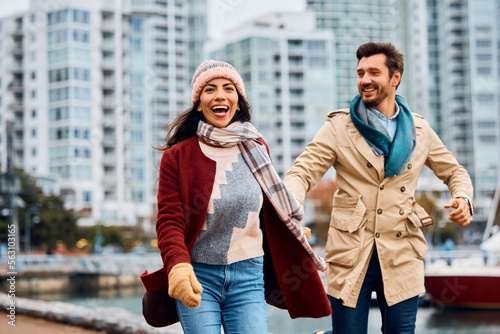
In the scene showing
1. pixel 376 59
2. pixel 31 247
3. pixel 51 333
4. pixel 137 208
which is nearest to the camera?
pixel 376 59

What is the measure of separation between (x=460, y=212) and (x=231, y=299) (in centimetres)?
112

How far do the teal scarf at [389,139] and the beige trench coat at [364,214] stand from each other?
37 millimetres

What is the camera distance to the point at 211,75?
2859mm

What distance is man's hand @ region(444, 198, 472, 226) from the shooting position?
3086mm

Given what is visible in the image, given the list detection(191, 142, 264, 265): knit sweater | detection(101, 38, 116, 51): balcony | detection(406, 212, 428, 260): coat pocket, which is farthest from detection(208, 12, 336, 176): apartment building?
detection(191, 142, 264, 265): knit sweater

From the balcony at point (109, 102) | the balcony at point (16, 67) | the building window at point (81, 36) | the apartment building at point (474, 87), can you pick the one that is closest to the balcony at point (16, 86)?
the balcony at point (16, 67)

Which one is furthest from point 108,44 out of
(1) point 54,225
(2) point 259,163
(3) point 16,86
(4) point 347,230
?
(2) point 259,163

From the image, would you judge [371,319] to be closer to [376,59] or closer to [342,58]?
[376,59]

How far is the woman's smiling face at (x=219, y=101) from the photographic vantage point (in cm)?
283

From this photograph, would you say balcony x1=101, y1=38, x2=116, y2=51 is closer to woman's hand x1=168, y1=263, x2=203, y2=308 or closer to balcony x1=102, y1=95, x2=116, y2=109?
balcony x1=102, y1=95, x2=116, y2=109

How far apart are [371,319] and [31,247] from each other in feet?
100

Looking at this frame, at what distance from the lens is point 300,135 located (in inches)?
2544

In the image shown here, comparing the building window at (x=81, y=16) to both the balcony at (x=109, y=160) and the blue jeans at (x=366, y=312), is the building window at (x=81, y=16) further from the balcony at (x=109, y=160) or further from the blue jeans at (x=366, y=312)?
the blue jeans at (x=366, y=312)

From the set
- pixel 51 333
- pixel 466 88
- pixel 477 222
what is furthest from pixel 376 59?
pixel 466 88
